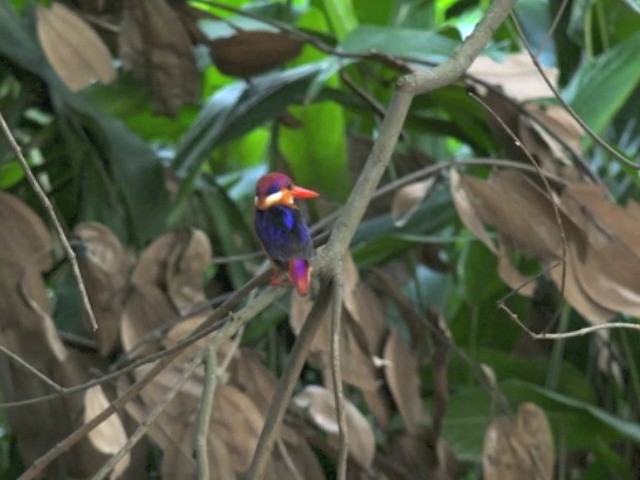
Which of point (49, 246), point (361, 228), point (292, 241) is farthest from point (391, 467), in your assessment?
point (292, 241)

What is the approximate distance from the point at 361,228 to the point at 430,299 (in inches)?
7.6

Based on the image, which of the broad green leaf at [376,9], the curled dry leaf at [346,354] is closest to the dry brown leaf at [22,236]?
the curled dry leaf at [346,354]

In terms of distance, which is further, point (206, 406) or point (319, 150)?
point (319, 150)

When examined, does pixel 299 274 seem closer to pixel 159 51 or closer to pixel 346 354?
pixel 346 354

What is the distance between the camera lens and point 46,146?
4.05ft

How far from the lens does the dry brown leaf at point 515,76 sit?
0.97 metres

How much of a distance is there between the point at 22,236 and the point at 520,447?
46 centimetres

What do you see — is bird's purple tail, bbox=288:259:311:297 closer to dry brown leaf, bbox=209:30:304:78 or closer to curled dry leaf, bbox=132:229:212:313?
curled dry leaf, bbox=132:229:212:313

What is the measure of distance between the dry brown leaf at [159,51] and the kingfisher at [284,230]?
0.53 metres

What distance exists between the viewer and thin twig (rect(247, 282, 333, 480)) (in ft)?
1.76

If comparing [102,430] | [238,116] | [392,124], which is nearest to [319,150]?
[238,116]

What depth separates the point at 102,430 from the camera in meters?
0.80

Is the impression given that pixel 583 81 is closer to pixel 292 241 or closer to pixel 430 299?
pixel 430 299

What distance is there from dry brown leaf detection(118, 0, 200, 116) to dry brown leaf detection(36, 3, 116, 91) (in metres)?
0.09
